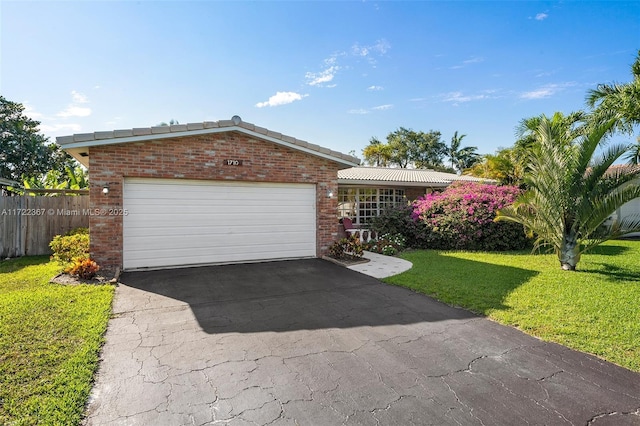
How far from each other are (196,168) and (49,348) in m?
5.68

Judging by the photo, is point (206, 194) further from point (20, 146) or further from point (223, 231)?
point (20, 146)

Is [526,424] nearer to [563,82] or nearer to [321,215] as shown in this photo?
[321,215]

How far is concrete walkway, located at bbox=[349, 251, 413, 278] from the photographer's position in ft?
28.1

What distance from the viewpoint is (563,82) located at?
46.2 feet

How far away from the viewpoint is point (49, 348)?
388 cm

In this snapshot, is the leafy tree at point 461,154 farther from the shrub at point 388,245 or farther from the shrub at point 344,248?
the shrub at point 344,248

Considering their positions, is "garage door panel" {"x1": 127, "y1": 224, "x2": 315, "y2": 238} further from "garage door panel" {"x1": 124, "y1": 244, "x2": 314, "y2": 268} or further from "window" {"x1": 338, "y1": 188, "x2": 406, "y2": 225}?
"window" {"x1": 338, "y1": 188, "x2": 406, "y2": 225}

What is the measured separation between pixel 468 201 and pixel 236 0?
35.4 ft

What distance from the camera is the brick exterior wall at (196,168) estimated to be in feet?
26.1

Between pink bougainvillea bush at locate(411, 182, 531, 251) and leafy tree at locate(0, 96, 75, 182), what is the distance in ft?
90.7

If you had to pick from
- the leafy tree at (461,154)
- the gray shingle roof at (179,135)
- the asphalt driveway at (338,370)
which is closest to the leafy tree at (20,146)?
the gray shingle roof at (179,135)

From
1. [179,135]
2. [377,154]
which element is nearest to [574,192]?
[179,135]

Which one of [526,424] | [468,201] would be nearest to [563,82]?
[468,201]

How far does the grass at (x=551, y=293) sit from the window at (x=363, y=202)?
17.7 feet
